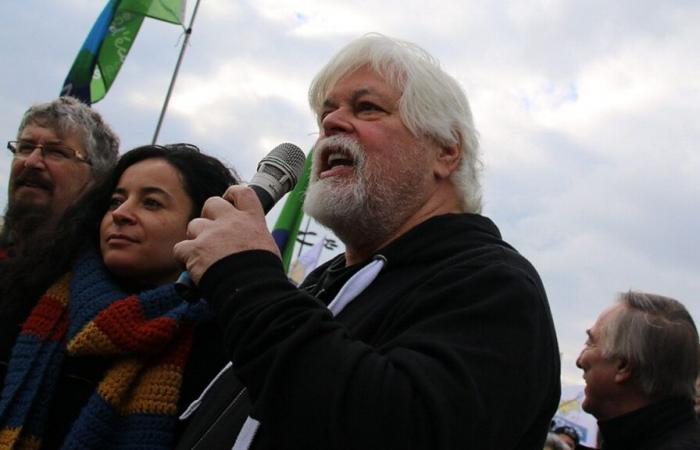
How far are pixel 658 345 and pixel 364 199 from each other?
5.06ft

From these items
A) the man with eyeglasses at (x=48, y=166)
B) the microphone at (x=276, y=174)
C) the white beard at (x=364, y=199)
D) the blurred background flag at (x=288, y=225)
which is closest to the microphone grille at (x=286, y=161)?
the microphone at (x=276, y=174)

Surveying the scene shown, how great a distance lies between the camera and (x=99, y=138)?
10.4 feet

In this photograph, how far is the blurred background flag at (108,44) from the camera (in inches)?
269

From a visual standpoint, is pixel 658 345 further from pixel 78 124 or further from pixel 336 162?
pixel 78 124

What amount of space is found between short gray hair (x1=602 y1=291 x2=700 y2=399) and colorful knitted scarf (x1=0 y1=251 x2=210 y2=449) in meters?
1.71

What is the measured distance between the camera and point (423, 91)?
2.09 metres

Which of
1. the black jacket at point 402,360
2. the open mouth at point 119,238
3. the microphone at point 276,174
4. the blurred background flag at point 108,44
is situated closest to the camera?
the black jacket at point 402,360

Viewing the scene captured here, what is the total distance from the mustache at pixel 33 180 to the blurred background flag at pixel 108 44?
3891mm

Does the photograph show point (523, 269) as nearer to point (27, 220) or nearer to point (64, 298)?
point (64, 298)

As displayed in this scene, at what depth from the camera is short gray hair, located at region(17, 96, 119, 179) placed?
305 cm

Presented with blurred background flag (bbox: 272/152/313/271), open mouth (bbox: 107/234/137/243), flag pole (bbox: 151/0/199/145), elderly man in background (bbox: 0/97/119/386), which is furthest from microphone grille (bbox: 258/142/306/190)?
flag pole (bbox: 151/0/199/145)

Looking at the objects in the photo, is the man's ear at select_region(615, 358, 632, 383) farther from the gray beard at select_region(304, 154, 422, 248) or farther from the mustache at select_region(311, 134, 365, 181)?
the mustache at select_region(311, 134, 365, 181)

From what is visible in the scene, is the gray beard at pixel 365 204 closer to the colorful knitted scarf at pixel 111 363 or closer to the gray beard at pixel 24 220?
the colorful knitted scarf at pixel 111 363

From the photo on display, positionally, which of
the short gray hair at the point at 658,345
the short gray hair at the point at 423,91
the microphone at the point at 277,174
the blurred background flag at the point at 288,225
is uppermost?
the short gray hair at the point at 423,91
